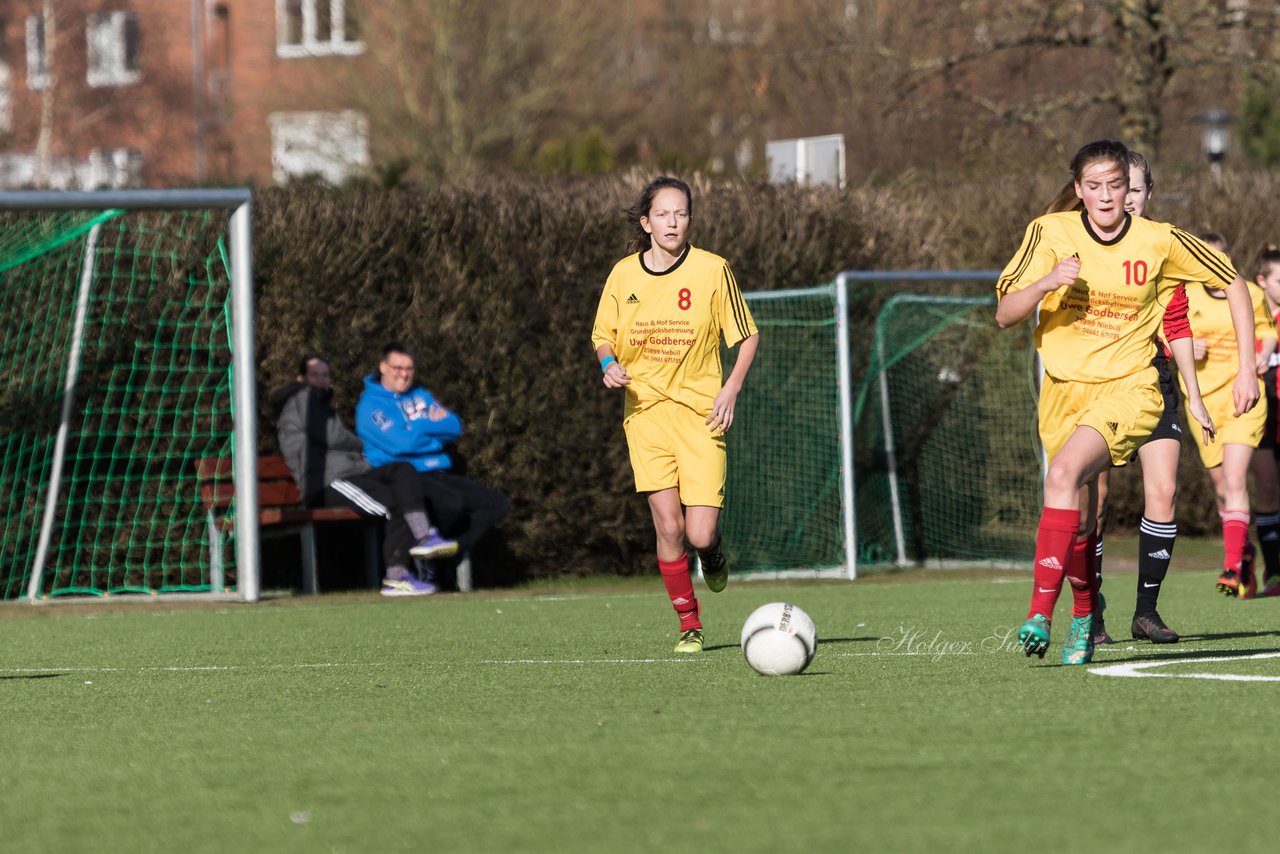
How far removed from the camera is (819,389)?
48.8 ft

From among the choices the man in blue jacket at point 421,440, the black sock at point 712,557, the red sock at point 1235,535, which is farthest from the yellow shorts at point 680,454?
the man in blue jacket at point 421,440

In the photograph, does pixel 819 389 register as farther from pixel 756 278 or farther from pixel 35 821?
pixel 35 821

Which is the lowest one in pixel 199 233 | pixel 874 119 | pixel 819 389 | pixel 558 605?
pixel 558 605

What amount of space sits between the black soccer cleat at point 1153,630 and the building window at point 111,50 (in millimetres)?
37672

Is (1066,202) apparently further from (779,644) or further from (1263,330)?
(1263,330)

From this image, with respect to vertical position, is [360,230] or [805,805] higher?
[360,230]

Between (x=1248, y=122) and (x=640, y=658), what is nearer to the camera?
(x=640, y=658)

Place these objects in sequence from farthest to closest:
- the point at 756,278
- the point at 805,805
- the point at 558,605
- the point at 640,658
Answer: the point at 756,278
the point at 558,605
the point at 640,658
the point at 805,805

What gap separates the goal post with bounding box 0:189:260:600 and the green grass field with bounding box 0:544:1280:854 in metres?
3.52

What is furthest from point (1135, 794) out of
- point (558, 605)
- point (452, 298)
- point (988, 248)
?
point (988, 248)

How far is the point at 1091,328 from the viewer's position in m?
7.39

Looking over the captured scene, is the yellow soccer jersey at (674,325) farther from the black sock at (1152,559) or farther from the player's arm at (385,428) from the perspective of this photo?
the player's arm at (385,428)

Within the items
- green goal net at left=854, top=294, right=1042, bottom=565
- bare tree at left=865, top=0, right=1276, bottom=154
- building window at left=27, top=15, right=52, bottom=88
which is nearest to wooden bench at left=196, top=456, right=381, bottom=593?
green goal net at left=854, top=294, right=1042, bottom=565

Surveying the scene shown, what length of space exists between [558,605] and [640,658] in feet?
12.5
